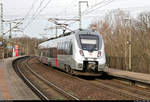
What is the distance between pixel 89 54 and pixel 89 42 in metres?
0.94

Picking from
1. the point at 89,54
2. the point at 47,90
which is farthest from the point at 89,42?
the point at 47,90

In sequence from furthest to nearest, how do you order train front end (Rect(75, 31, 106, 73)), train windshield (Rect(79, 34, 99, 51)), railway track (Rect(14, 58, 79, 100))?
train windshield (Rect(79, 34, 99, 51)) → train front end (Rect(75, 31, 106, 73)) → railway track (Rect(14, 58, 79, 100))

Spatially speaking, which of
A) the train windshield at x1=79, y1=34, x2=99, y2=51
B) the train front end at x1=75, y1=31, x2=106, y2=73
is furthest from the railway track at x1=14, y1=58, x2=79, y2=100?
the train windshield at x1=79, y1=34, x2=99, y2=51

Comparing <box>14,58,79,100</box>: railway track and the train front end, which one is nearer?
<box>14,58,79,100</box>: railway track

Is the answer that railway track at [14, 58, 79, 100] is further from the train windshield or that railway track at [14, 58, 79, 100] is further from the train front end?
the train windshield

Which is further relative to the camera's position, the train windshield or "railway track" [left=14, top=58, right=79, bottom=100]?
the train windshield

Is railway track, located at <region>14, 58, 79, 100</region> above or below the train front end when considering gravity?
below

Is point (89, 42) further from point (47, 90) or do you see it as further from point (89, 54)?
point (47, 90)

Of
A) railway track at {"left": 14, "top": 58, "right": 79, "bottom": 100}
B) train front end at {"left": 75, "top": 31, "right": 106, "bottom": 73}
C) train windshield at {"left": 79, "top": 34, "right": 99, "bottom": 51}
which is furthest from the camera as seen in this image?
train windshield at {"left": 79, "top": 34, "right": 99, "bottom": 51}

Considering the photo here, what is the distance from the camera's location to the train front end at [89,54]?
55.5 feet

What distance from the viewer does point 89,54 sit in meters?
17.1

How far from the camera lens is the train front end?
55.5 ft

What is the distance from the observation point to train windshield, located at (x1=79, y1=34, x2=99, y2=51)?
56.9ft

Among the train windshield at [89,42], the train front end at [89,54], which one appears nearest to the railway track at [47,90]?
the train front end at [89,54]
